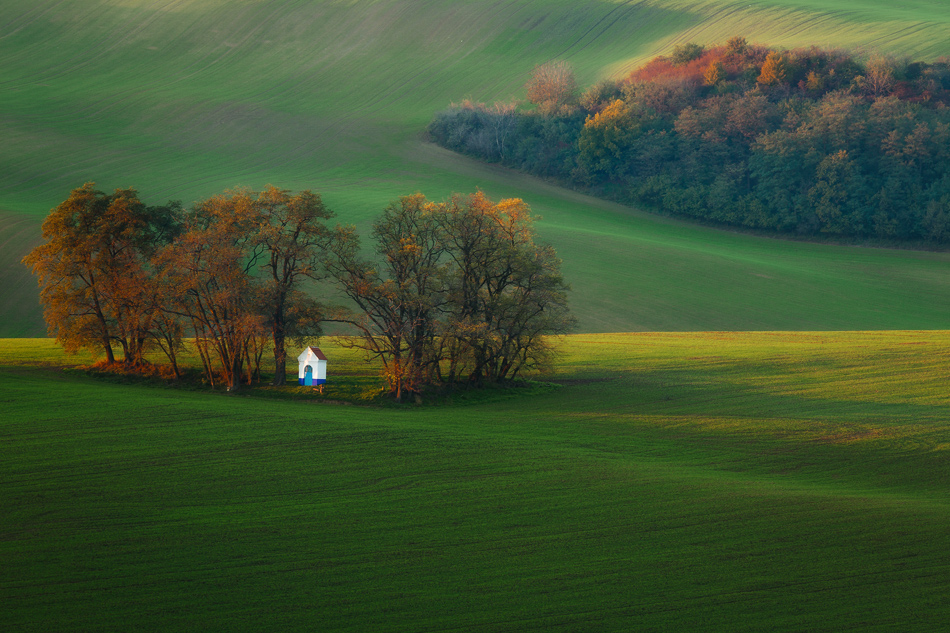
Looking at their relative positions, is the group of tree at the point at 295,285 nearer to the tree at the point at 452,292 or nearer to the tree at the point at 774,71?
the tree at the point at 452,292

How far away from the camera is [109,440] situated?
68.5 ft

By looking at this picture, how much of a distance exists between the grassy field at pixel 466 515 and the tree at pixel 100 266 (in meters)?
5.98

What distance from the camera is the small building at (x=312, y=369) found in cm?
3294

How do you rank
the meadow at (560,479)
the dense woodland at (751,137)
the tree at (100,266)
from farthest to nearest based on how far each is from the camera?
the dense woodland at (751,137), the tree at (100,266), the meadow at (560,479)

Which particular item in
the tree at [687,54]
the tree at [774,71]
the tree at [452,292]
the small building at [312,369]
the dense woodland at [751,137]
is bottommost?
the small building at [312,369]

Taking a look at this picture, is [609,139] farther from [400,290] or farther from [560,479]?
[560,479]

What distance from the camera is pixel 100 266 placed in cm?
3600

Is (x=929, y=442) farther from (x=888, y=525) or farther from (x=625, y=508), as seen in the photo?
(x=625, y=508)

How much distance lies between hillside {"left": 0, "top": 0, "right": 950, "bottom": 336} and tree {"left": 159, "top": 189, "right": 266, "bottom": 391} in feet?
79.4

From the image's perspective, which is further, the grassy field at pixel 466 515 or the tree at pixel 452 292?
the tree at pixel 452 292

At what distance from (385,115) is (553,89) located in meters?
22.0

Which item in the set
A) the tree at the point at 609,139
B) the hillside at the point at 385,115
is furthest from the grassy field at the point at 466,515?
the tree at the point at 609,139

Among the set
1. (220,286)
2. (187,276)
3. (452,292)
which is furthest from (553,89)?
(187,276)

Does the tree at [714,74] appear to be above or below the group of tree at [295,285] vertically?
above
